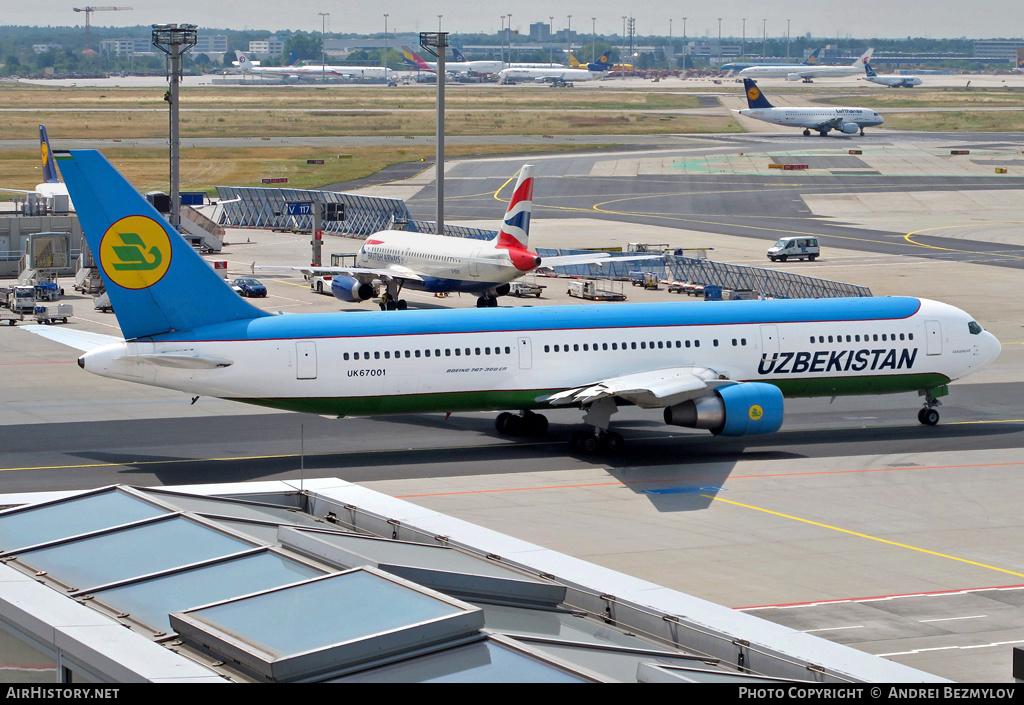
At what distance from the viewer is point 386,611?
10617mm

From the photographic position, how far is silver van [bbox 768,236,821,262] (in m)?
94.4

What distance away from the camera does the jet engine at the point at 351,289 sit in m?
72.8

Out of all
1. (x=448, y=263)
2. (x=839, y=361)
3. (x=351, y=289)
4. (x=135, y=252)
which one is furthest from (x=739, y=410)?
(x=351, y=289)

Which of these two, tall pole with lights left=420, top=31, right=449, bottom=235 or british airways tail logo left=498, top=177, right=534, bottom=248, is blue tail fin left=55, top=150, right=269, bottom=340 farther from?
tall pole with lights left=420, top=31, right=449, bottom=235

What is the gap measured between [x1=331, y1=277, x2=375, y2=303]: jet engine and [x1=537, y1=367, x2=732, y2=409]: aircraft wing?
3079 cm

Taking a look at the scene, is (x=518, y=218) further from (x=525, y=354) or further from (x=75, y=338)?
(x=75, y=338)

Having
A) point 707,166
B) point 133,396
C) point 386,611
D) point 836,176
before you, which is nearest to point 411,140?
point 707,166

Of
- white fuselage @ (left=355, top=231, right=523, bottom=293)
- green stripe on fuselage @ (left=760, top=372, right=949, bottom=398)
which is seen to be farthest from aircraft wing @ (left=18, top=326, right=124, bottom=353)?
white fuselage @ (left=355, top=231, right=523, bottom=293)

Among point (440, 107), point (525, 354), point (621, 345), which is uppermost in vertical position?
point (440, 107)

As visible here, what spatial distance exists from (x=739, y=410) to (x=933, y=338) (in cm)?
1019

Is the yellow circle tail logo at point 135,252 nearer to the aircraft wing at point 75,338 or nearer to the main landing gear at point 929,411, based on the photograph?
the aircraft wing at point 75,338

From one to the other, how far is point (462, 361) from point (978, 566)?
18.0 m

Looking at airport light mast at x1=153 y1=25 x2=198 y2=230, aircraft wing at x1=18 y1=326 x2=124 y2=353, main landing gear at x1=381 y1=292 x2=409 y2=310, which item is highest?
airport light mast at x1=153 y1=25 x2=198 y2=230

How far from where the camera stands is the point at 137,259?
127 ft
